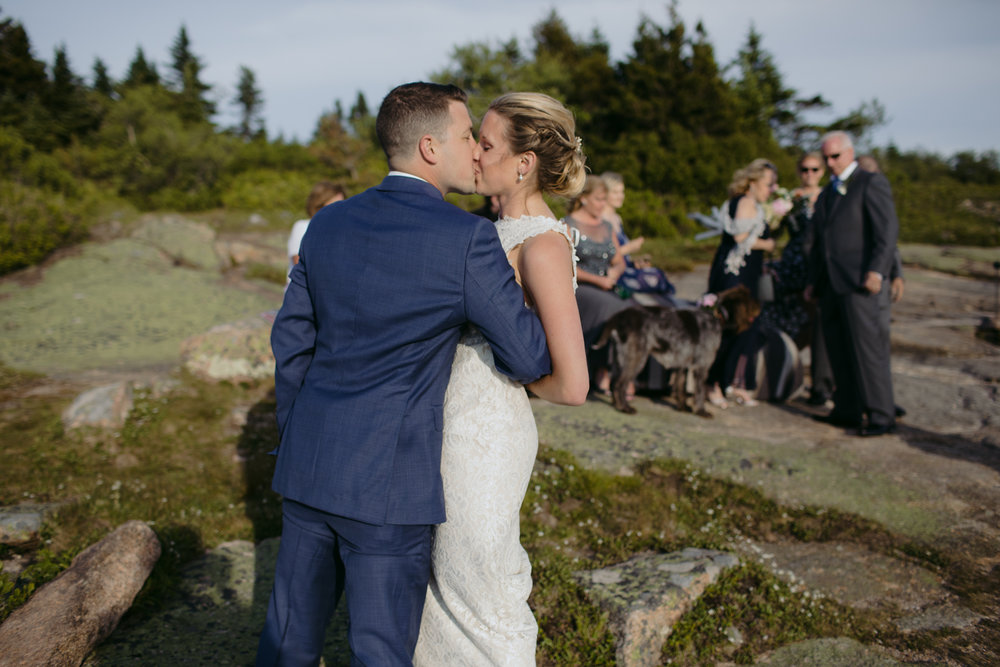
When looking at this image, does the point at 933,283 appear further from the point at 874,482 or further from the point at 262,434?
the point at 262,434

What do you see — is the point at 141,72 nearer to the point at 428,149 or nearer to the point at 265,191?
the point at 265,191

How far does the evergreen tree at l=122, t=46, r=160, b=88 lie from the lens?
42281mm

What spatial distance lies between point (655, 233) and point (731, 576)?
1988 centimetres

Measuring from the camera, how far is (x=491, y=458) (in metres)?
2.08

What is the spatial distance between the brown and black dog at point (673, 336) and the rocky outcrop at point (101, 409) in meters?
4.22

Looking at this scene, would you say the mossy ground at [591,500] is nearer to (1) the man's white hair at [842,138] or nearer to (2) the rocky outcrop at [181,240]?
(1) the man's white hair at [842,138]

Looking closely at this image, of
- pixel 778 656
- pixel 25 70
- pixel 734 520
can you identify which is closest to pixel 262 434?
pixel 734 520

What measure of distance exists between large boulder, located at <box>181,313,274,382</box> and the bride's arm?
503cm

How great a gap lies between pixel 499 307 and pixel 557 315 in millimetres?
224

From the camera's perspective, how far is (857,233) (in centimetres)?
555

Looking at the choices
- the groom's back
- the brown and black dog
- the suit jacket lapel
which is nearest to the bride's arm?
the groom's back

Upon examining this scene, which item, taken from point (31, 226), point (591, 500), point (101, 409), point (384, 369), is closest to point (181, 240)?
point (31, 226)

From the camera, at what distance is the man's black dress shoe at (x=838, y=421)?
18.7 feet

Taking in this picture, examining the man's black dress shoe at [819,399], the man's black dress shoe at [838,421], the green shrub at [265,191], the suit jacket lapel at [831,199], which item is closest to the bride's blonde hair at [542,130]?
the suit jacket lapel at [831,199]
